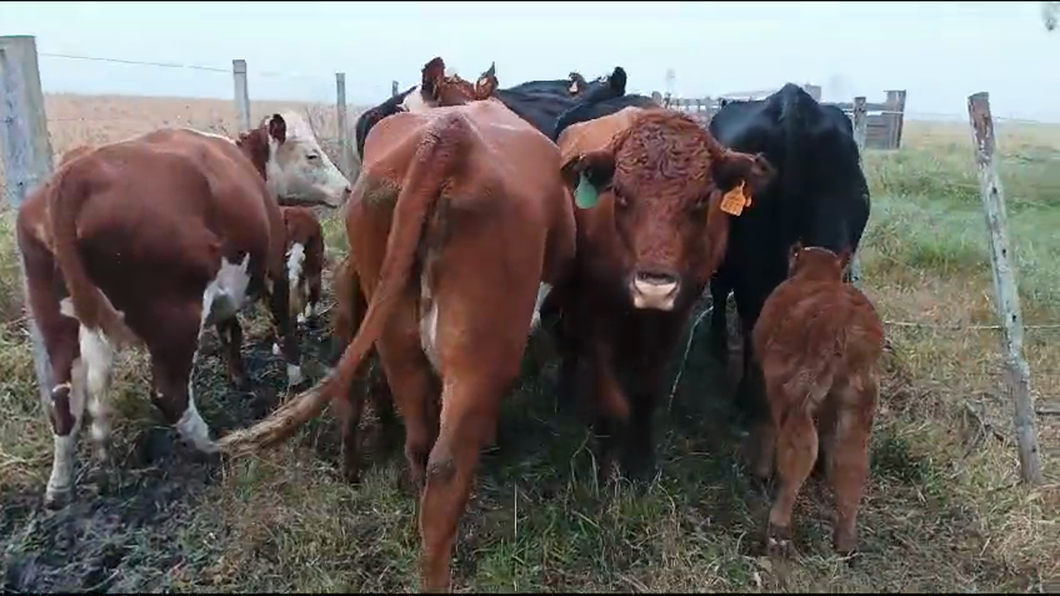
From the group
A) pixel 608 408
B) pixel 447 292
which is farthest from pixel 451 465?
pixel 608 408

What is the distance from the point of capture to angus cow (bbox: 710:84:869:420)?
5148 millimetres

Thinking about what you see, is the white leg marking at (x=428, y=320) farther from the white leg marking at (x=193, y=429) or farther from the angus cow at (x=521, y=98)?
the angus cow at (x=521, y=98)

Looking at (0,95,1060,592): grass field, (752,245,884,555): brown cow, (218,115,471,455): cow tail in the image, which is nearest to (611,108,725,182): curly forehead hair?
(752,245,884,555): brown cow

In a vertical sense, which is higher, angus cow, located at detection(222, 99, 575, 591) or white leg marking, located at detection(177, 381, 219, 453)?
angus cow, located at detection(222, 99, 575, 591)

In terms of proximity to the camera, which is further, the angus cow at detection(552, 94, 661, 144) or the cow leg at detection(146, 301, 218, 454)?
the angus cow at detection(552, 94, 661, 144)

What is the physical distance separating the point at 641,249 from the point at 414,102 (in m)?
3.20

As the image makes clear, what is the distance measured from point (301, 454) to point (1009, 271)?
345 cm

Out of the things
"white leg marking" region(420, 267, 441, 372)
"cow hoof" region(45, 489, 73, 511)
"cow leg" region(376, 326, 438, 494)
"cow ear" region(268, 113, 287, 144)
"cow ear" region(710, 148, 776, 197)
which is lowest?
"cow hoof" region(45, 489, 73, 511)

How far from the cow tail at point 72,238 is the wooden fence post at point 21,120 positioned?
2.01 feet

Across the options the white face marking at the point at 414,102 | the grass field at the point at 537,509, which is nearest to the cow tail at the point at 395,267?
the grass field at the point at 537,509

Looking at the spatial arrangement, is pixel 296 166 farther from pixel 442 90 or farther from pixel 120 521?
pixel 120 521

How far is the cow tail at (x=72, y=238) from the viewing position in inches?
153

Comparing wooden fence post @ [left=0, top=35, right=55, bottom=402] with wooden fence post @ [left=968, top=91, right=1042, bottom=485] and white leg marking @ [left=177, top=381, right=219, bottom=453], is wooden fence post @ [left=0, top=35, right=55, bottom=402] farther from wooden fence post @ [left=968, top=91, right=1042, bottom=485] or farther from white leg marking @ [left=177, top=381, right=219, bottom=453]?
wooden fence post @ [left=968, top=91, right=1042, bottom=485]

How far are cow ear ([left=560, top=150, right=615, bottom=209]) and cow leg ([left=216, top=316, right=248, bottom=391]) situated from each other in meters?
2.27
